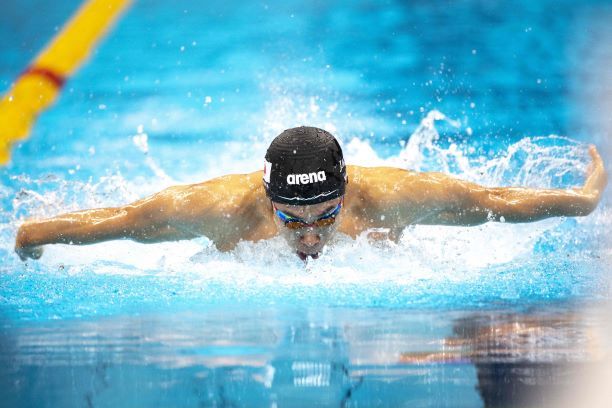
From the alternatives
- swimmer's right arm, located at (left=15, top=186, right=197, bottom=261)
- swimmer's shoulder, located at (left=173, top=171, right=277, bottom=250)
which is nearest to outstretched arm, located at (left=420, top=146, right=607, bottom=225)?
swimmer's shoulder, located at (left=173, top=171, right=277, bottom=250)

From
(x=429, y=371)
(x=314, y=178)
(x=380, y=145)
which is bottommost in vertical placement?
(x=429, y=371)

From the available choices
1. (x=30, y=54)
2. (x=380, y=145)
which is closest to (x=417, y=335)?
(x=380, y=145)

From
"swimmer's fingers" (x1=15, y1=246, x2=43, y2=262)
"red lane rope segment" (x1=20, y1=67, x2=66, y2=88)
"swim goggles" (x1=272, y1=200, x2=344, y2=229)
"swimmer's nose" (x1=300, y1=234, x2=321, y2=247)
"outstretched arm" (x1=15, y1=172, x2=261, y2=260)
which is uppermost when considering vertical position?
"red lane rope segment" (x1=20, y1=67, x2=66, y2=88)

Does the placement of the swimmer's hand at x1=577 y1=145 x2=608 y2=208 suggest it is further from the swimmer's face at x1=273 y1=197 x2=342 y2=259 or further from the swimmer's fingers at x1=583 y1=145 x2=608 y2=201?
the swimmer's face at x1=273 y1=197 x2=342 y2=259

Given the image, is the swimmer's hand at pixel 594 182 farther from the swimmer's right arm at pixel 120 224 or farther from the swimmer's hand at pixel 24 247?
the swimmer's hand at pixel 24 247

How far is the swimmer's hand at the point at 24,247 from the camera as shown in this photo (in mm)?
3271

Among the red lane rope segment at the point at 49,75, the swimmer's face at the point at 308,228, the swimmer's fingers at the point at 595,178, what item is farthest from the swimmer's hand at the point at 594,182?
the red lane rope segment at the point at 49,75

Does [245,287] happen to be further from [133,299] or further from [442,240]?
[442,240]

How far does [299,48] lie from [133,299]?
3.87 m

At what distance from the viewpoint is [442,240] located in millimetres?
4156

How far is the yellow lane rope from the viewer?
5777 millimetres

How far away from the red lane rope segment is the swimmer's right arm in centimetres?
324

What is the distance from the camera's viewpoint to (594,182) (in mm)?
3535

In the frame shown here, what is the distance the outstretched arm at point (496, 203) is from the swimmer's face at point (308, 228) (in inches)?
19.9
